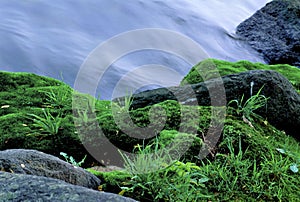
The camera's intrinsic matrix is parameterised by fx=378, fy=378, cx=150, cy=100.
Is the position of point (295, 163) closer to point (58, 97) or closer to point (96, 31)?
point (58, 97)

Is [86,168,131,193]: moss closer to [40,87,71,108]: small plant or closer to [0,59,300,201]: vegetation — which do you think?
[0,59,300,201]: vegetation

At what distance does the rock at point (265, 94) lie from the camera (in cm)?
433

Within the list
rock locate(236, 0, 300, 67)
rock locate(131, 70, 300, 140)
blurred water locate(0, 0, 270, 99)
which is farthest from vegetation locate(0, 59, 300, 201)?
rock locate(236, 0, 300, 67)

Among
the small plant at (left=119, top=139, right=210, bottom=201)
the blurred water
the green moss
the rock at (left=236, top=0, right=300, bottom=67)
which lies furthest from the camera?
the rock at (left=236, top=0, right=300, bottom=67)

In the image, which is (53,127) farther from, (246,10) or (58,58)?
(246,10)

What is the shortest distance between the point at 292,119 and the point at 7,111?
3.30 meters

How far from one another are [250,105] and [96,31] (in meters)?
7.70

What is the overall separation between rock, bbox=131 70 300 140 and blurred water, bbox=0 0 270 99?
386 centimetres

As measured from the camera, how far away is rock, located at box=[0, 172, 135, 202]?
171 centimetres

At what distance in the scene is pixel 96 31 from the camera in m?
11.0

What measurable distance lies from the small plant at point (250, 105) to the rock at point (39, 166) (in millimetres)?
1989

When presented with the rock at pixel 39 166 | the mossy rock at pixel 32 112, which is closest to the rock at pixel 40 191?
the rock at pixel 39 166

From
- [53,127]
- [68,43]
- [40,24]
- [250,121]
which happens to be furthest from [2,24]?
[250,121]

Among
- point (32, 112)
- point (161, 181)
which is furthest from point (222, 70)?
point (161, 181)
